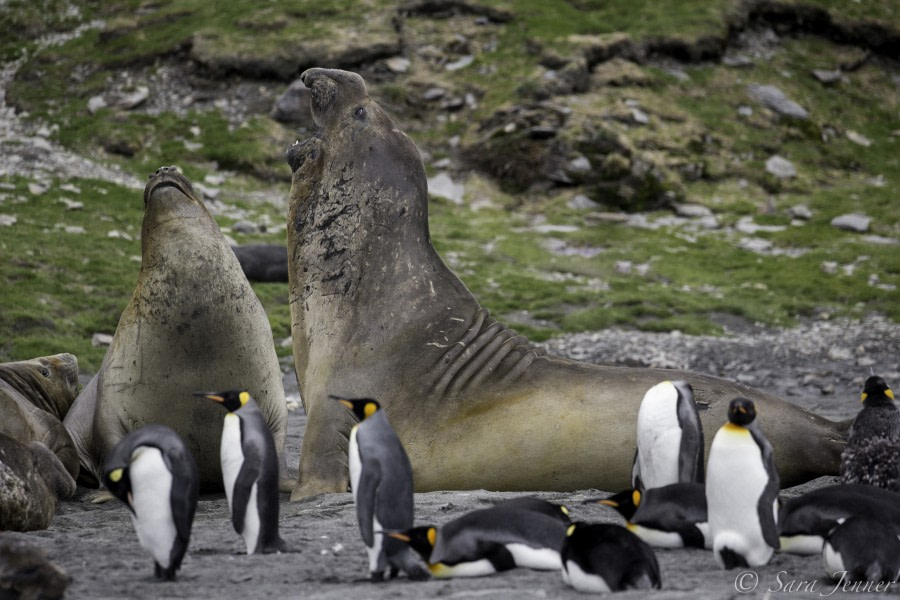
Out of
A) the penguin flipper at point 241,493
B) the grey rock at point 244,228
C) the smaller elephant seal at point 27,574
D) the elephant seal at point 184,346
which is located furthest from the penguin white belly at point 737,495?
the grey rock at point 244,228

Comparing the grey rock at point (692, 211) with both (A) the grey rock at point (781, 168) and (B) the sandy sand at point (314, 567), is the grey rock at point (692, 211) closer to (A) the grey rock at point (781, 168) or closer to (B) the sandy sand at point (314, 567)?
(A) the grey rock at point (781, 168)

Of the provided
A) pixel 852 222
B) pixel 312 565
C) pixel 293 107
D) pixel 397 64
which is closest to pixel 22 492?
pixel 312 565

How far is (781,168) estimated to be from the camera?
2230 cm

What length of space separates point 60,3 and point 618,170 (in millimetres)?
15034

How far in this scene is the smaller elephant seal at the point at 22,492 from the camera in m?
4.98

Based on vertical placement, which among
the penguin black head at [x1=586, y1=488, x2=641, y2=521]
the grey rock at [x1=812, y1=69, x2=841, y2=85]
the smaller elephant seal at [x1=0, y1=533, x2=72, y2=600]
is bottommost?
the grey rock at [x1=812, y1=69, x2=841, y2=85]

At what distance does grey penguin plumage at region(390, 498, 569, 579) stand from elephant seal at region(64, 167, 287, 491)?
2.48 m

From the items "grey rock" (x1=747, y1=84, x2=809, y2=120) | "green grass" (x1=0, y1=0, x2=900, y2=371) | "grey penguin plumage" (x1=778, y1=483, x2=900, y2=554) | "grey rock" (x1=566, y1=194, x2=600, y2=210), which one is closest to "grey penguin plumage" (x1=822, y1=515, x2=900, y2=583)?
"grey penguin plumage" (x1=778, y1=483, x2=900, y2=554)

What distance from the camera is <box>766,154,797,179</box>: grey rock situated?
22.1 meters

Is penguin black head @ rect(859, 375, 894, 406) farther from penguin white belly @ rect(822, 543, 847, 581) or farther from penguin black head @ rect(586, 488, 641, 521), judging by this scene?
penguin white belly @ rect(822, 543, 847, 581)

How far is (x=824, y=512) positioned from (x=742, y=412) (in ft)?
1.59

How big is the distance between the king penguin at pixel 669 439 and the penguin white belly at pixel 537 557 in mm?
1278

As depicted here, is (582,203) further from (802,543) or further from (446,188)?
(802,543)

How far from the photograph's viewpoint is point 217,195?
18.6 metres
